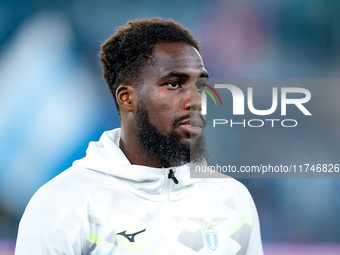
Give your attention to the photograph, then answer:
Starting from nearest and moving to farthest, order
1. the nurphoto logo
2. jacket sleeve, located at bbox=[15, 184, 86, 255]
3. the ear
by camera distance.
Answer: jacket sleeve, located at bbox=[15, 184, 86, 255]
the ear
the nurphoto logo

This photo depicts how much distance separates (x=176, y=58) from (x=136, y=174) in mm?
479

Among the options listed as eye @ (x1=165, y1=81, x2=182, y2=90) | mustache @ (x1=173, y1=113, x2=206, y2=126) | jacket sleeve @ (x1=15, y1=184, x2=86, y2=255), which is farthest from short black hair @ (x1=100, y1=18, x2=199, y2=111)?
jacket sleeve @ (x1=15, y1=184, x2=86, y2=255)

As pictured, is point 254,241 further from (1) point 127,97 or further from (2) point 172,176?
(1) point 127,97

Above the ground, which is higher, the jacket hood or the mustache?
the mustache

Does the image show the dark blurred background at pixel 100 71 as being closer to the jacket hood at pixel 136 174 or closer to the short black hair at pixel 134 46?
the short black hair at pixel 134 46

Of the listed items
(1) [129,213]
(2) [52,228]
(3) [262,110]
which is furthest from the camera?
(3) [262,110]

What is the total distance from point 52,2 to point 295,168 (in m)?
2.48

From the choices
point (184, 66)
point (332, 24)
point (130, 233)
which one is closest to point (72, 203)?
point (130, 233)

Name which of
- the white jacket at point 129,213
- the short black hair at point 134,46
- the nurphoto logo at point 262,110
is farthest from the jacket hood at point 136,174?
the nurphoto logo at point 262,110

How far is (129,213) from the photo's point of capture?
71.1 inches

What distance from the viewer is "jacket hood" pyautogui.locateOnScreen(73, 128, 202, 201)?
6.04 ft

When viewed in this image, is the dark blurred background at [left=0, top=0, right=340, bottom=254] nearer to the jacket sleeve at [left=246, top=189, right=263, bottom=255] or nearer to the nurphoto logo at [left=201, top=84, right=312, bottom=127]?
the nurphoto logo at [left=201, top=84, right=312, bottom=127]

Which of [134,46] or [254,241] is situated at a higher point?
[134,46]

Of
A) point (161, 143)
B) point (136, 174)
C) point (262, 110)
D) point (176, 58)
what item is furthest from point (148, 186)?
point (262, 110)
